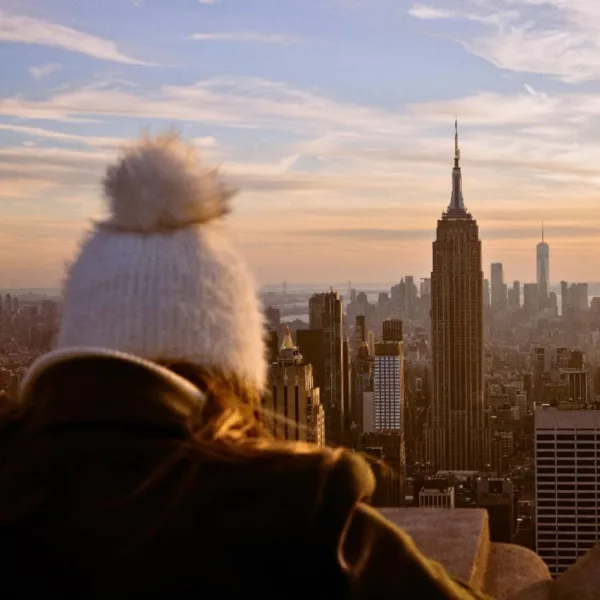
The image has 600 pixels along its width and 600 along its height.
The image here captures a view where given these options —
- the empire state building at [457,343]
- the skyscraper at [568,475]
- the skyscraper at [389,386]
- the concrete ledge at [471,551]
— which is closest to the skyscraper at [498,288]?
the empire state building at [457,343]

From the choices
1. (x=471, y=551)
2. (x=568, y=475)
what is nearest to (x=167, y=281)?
(x=471, y=551)

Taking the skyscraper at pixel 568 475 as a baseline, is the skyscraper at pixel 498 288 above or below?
above

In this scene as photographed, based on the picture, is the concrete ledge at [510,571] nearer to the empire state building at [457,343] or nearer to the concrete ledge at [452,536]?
the concrete ledge at [452,536]

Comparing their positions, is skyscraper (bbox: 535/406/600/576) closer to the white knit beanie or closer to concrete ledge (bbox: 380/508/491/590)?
concrete ledge (bbox: 380/508/491/590)

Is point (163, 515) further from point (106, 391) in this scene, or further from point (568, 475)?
point (568, 475)

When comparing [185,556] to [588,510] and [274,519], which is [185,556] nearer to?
[274,519]

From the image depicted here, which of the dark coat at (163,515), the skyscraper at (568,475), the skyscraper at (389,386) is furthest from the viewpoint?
the skyscraper at (389,386)
